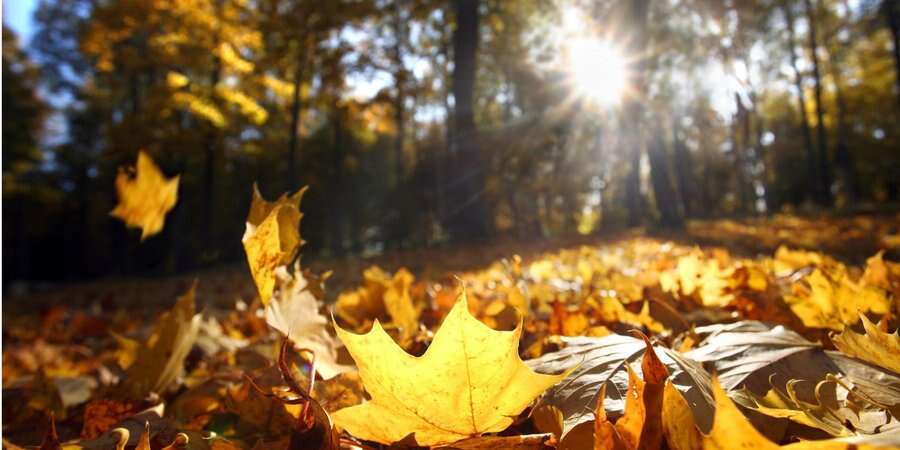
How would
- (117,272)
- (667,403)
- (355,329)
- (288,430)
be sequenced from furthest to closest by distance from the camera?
(117,272)
(355,329)
(288,430)
(667,403)

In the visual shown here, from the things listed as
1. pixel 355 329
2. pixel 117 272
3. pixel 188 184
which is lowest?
pixel 117 272

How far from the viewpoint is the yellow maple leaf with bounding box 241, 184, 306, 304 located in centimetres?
66

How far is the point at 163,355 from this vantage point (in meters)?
0.96

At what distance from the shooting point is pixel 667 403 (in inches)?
17.6

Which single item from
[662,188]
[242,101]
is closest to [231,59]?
[242,101]

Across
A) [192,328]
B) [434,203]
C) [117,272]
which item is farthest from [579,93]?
[117,272]

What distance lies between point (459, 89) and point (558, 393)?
10.8 metres

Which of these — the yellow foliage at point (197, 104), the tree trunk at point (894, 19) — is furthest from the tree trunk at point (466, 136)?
the tree trunk at point (894, 19)

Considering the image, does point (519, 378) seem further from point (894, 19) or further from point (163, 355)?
point (894, 19)

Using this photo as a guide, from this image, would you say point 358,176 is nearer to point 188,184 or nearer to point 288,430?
point 188,184

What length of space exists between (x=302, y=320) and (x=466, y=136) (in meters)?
9.89

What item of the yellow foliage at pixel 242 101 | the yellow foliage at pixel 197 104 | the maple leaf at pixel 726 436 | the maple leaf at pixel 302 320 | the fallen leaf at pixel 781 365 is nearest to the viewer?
the maple leaf at pixel 726 436

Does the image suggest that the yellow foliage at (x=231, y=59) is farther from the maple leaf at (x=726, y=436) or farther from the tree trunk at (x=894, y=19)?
the tree trunk at (x=894, y=19)

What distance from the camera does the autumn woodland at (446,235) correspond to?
0.53 meters
